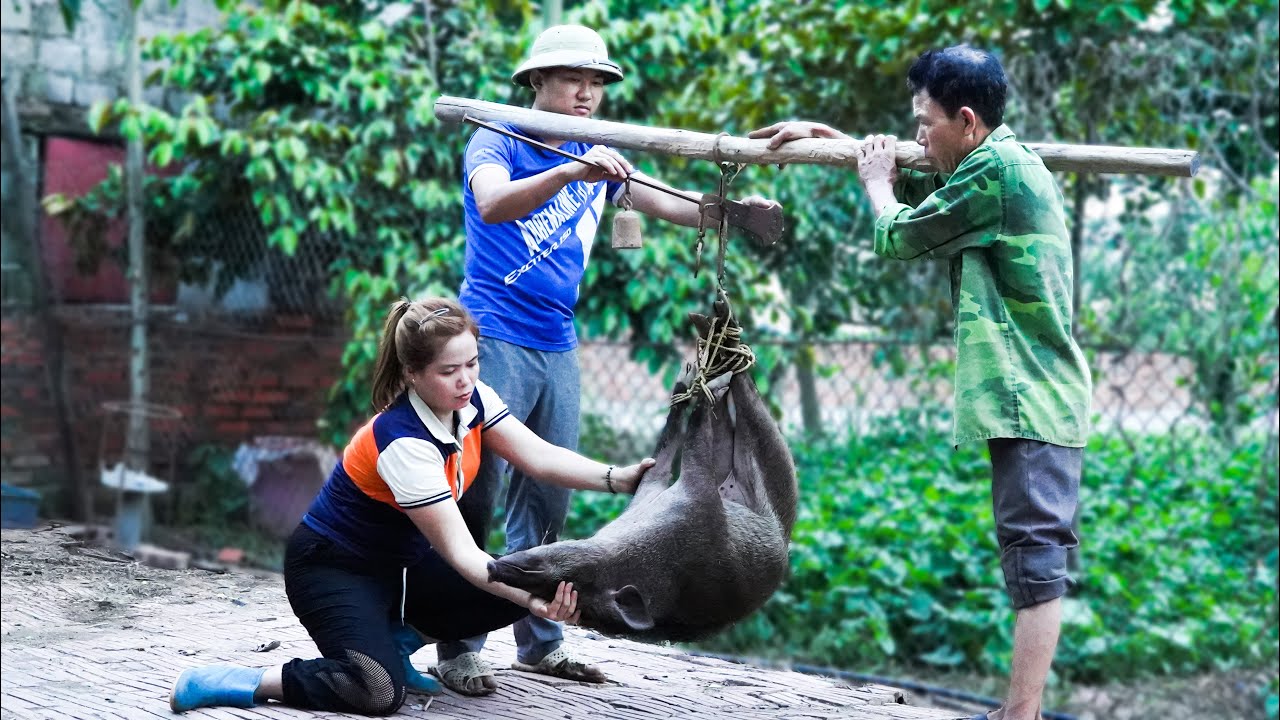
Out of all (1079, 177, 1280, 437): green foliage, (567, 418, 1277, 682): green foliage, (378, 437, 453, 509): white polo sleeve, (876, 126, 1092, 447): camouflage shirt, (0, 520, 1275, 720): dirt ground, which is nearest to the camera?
(876, 126, 1092, 447): camouflage shirt

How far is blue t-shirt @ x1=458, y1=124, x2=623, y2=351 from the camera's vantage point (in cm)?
360

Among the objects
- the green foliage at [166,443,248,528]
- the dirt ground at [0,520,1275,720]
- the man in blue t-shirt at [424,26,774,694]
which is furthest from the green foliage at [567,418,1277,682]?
the man in blue t-shirt at [424,26,774,694]

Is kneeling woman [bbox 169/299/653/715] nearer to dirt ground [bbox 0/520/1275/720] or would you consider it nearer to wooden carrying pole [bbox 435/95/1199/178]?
wooden carrying pole [bbox 435/95/1199/178]

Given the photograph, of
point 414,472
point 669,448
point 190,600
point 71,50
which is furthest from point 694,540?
point 71,50

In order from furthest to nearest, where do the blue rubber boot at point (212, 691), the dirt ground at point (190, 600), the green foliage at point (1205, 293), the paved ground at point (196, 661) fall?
1. the green foliage at point (1205, 293)
2. the dirt ground at point (190, 600)
3. the paved ground at point (196, 661)
4. the blue rubber boot at point (212, 691)

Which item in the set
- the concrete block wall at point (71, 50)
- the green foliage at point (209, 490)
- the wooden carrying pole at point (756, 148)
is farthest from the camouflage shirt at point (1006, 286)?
the concrete block wall at point (71, 50)

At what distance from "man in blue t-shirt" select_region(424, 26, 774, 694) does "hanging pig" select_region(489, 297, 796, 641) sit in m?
0.51

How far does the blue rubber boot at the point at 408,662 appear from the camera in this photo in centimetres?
353

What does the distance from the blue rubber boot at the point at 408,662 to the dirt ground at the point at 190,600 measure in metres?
1.04

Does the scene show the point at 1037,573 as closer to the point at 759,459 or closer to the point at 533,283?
the point at 759,459

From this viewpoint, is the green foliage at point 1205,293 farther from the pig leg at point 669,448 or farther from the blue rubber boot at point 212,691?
the blue rubber boot at point 212,691

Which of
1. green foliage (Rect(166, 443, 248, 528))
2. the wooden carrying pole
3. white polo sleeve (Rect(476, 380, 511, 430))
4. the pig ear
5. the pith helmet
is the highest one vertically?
the pith helmet

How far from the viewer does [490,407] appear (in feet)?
11.3

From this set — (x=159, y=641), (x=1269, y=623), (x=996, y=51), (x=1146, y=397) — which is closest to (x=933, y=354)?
(x=1146, y=397)
